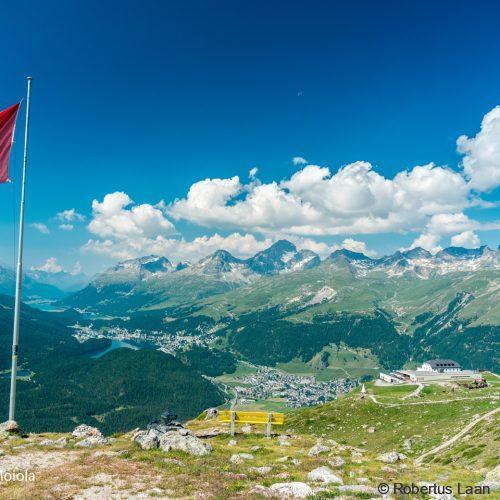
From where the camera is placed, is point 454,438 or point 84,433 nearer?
point 84,433

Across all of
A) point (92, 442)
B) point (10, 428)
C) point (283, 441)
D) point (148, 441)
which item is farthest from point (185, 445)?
point (10, 428)

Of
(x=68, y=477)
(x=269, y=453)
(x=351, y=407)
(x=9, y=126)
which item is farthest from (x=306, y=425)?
(x=9, y=126)

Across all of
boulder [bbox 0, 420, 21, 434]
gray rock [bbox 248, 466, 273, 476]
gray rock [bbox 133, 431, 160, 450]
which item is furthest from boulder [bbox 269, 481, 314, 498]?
boulder [bbox 0, 420, 21, 434]

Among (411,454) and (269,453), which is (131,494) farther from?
(411,454)

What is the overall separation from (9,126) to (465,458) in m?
56.7

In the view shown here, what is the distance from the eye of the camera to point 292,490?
2261 cm

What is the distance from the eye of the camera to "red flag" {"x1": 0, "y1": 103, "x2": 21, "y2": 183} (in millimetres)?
32500

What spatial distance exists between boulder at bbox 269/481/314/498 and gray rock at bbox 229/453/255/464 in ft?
21.8

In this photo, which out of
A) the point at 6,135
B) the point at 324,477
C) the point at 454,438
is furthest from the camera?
the point at 454,438

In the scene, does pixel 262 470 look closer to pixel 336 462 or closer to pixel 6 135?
pixel 336 462

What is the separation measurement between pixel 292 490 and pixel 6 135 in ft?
114

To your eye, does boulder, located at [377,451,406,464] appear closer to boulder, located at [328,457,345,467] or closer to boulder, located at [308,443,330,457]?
boulder, located at [308,443,330,457]

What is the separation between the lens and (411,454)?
177 ft

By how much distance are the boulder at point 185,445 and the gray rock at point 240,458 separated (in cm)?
265
